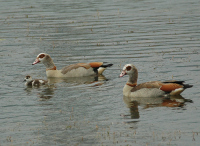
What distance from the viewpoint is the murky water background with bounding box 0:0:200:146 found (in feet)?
39.3

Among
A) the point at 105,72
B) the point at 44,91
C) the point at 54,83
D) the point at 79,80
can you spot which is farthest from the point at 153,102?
the point at 105,72

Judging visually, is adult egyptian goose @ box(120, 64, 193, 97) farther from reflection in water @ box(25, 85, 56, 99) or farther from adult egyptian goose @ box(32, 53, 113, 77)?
adult egyptian goose @ box(32, 53, 113, 77)

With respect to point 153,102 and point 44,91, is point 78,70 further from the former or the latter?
point 153,102

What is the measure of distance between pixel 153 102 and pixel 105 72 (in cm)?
574

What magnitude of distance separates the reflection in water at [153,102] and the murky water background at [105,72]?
0.03m

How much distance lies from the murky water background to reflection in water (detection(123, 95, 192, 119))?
0.03 m

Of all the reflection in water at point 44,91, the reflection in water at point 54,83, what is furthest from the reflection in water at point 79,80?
the reflection in water at point 44,91

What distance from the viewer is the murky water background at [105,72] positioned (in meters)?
12.0

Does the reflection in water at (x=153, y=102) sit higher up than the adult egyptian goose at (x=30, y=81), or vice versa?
the adult egyptian goose at (x=30, y=81)

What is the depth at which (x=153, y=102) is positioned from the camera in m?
15.0

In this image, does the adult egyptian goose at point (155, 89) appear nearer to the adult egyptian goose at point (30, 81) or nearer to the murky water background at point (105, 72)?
the murky water background at point (105, 72)

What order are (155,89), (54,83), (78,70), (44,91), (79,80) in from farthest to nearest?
1. (78,70)
2. (79,80)
3. (54,83)
4. (44,91)
5. (155,89)

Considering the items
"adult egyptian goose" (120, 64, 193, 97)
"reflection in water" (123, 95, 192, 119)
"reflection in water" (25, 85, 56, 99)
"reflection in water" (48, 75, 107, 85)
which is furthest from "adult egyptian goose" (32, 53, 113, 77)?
"reflection in water" (123, 95, 192, 119)

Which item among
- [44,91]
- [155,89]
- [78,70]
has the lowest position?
[44,91]
